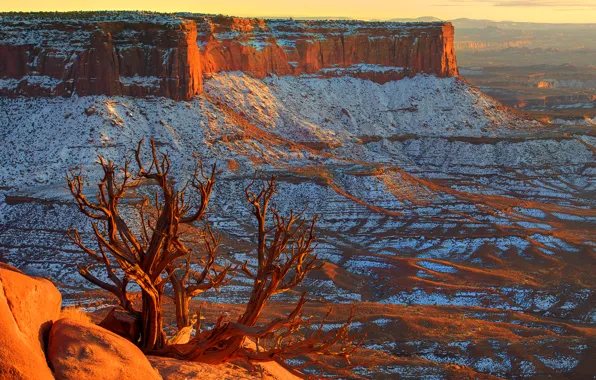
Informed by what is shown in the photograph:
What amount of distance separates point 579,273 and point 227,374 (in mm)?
42611

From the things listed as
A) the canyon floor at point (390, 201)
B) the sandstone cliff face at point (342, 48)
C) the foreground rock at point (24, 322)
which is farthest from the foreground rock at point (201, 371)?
the sandstone cliff face at point (342, 48)

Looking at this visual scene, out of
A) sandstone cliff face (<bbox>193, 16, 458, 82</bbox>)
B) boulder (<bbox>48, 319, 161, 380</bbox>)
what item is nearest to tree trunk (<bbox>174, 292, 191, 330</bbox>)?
boulder (<bbox>48, 319, 161, 380</bbox>)

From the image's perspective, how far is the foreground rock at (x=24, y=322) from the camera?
11.3 m

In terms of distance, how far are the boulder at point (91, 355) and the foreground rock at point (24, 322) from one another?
0.85ft

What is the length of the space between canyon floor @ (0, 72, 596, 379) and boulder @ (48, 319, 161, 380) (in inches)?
560

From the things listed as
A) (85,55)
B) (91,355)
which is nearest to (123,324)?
(91,355)

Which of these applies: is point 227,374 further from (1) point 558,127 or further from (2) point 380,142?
(1) point 558,127

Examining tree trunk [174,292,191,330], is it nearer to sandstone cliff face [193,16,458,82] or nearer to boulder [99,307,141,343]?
boulder [99,307,141,343]

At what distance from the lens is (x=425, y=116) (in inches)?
3787

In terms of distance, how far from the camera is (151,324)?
15.7 meters

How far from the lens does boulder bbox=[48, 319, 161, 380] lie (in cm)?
1250

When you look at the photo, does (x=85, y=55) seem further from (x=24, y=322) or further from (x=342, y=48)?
(x=24, y=322)

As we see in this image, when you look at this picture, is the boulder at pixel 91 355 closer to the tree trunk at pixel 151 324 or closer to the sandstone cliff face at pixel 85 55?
the tree trunk at pixel 151 324

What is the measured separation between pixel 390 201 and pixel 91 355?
55192 millimetres
